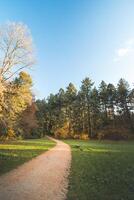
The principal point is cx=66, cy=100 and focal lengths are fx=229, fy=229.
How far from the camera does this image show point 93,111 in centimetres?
7569

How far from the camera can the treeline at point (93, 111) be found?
65.3m

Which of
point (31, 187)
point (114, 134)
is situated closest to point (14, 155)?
point (31, 187)

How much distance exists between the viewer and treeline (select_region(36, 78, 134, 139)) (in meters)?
65.3

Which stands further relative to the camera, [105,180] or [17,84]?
[17,84]

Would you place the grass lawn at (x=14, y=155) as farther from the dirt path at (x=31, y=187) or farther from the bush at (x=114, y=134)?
the bush at (x=114, y=134)

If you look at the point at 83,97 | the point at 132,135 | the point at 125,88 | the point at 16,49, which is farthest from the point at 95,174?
the point at 83,97

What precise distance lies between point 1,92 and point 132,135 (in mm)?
45176

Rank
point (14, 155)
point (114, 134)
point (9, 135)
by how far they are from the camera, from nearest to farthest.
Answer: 1. point (14, 155)
2. point (9, 135)
3. point (114, 134)

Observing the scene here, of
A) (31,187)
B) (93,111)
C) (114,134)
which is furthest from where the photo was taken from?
(93,111)

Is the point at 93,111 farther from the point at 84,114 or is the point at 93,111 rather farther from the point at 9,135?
the point at 9,135

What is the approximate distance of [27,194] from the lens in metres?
7.63

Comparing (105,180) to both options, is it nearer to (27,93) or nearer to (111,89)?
(27,93)

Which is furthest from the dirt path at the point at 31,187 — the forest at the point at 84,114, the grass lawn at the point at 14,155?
the forest at the point at 84,114

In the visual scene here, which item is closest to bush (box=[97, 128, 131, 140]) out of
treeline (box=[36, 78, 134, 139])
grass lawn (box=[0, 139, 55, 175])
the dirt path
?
treeline (box=[36, 78, 134, 139])
